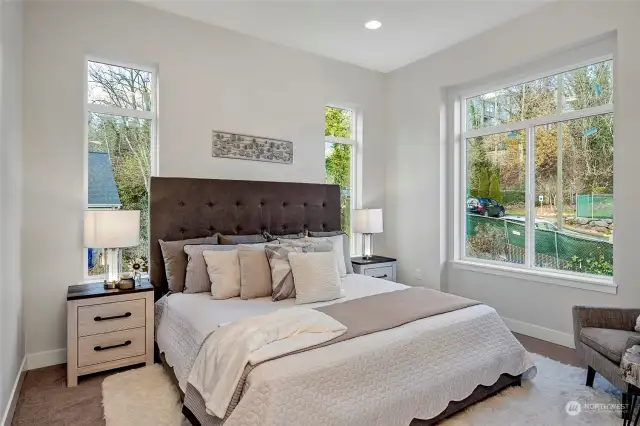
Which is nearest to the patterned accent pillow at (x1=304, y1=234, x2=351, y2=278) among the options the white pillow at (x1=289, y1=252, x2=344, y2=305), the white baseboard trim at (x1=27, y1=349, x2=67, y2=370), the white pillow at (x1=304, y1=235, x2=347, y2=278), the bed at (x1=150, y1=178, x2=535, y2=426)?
the white pillow at (x1=304, y1=235, x2=347, y2=278)

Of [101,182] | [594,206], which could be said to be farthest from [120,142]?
[594,206]

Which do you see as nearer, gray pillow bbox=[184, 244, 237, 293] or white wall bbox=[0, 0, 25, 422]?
white wall bbox=[0, 0, 25, 422]

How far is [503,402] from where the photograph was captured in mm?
2385

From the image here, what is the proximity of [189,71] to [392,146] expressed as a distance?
8.76 ft

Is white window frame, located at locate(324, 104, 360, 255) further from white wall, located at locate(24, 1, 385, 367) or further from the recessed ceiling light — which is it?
the recessed ceiling light

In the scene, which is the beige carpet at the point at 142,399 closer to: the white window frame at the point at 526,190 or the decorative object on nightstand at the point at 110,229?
the decorative object on nightstand at the point at 110,229

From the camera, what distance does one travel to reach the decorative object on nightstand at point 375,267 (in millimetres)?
4219

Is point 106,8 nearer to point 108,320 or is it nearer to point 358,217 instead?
point 108,320

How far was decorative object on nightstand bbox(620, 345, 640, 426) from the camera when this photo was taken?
1.93m

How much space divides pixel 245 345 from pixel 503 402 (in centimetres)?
175

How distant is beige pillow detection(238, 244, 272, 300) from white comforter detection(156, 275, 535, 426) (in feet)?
0.37

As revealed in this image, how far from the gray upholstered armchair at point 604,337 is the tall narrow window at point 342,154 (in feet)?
8.95

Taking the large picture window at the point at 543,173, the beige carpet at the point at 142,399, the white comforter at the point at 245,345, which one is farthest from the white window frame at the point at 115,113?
the large picture window at the point at 543,173

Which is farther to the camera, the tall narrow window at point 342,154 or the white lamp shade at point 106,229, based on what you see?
the tall narrow window at point 342,154
